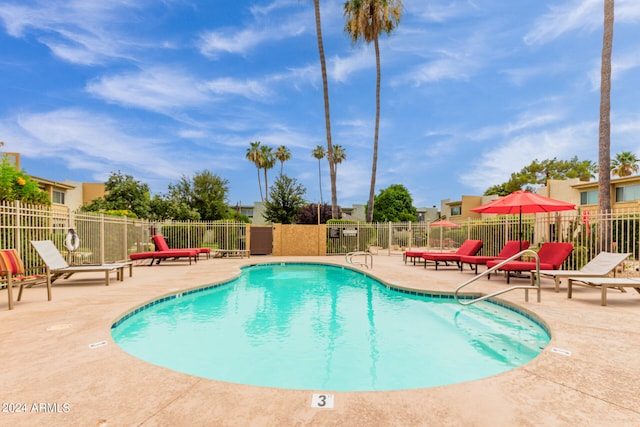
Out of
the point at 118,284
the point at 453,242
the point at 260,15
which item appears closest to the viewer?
the point at 118,284

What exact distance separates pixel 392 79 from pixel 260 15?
8.94 meters

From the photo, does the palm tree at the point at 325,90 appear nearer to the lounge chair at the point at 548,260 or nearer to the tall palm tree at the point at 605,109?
the tall palm tree at the point at 605,109

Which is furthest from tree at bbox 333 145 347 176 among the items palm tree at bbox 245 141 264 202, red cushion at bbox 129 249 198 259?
red cushion at bbox 129 249 198 259

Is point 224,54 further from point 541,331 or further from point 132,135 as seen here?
point 541,331

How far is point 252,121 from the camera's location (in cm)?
3522

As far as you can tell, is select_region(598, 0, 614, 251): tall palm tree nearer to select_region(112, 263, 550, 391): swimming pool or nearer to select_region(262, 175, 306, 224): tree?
select_region(112, 263, 550, 391): swimming pool

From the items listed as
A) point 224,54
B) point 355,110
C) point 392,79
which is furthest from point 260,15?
point 355,110

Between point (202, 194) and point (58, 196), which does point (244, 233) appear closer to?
point (202, 194)

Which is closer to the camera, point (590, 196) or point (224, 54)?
point (224, 54)

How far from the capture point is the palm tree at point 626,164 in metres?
33.8

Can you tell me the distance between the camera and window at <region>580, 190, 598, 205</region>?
26.6m

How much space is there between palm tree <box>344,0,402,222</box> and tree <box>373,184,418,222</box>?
55.7ft

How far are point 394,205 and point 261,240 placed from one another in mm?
22637

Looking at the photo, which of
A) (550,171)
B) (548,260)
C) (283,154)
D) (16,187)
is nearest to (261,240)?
(16,187)
